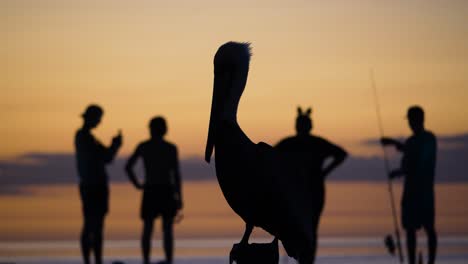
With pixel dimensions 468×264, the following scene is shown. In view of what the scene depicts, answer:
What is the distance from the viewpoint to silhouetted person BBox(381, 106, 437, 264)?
13164 millimetres

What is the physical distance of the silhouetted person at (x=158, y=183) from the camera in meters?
14.2

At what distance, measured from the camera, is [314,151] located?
13.1m

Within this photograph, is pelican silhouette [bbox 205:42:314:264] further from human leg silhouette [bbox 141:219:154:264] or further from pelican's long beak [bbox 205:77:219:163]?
human leg silhouette [bbox 141:219:154:264]

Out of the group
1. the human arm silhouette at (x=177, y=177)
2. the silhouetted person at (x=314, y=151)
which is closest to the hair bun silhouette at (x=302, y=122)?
the silhouetted person at (x=314, y=151)

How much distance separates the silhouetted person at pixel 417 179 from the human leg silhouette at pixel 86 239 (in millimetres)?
3403

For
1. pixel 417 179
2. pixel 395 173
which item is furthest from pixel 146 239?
pixel 417 179

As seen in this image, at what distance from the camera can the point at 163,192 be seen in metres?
14.5

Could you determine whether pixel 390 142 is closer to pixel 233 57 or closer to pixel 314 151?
pixel 314 151

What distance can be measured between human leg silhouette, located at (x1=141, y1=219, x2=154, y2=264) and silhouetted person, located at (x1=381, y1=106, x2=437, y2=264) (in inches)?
116

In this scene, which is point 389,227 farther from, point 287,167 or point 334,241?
point 287,167

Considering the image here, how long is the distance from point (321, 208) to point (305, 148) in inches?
27.1

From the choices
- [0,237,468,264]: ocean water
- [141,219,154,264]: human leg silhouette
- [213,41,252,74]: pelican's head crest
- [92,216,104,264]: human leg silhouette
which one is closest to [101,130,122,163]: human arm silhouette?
[92,216,104,264]: human leg silhouette

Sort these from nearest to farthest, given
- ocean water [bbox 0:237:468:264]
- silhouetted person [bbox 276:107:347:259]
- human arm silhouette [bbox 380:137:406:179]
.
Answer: silhouetted person [bbox 276:107:347:259]
human arm silhouette [bbox 380:137:406:179]
ocean water [bbox 0:237:468:264]

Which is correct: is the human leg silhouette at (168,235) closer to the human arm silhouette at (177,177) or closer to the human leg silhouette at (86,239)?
the human arm silhouette at (177,177)
